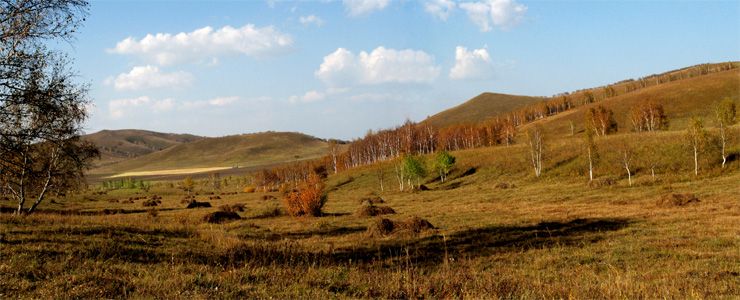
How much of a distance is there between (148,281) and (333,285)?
371 centimetres

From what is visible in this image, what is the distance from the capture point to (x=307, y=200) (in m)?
32.2

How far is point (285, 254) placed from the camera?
436 inches

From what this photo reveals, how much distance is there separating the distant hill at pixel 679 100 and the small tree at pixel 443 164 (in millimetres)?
71972

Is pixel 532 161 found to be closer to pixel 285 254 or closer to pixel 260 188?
pixel 285 254

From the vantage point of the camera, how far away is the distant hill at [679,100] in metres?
119

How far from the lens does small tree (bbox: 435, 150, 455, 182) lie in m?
79.0

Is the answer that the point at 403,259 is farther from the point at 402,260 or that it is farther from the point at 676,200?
the point at 676,200

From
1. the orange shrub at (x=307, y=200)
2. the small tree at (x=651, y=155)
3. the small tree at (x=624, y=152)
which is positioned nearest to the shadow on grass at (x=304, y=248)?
the orange shrub at (x=307, y=200)

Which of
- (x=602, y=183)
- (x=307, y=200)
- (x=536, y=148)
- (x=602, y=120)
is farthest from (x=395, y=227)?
(x=602, y=120)

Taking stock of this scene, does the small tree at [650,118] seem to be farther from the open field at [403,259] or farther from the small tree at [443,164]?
the open field at [403,259]

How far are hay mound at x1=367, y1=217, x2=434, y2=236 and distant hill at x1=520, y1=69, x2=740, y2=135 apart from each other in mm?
122378

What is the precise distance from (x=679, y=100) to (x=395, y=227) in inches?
6407

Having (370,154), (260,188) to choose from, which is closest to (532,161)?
(370,154)

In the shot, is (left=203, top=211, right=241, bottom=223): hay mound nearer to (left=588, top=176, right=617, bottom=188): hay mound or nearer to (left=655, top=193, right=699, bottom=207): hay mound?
(left=655, top=193, right=699, bottom=207): hay mound
